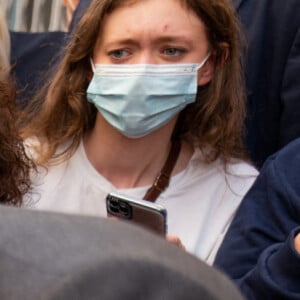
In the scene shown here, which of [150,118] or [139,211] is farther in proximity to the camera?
[150,118]

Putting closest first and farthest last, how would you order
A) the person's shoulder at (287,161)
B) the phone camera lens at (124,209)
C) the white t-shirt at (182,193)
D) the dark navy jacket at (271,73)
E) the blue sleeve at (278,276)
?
the blue sleeve at (278,276) < the phone camera lens at (124,209) < the person's shoulder at (287,161) < the white t-shirt at (182,193) < the dark navy jacket at (271,73)

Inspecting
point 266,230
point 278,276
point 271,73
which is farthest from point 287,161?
point 271,73

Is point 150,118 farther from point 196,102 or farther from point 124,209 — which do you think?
point 124,209

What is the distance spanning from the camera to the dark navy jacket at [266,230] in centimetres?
122

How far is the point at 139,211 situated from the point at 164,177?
21.5 inches

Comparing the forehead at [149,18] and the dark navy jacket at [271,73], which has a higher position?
the forehead at [149,18]

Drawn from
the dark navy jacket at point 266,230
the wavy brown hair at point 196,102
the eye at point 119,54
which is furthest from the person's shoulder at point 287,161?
the eye at point 119,54

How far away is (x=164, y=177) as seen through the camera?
182 centimetres

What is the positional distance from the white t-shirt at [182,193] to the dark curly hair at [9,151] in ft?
1.19

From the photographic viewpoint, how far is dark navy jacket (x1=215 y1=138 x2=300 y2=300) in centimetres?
122

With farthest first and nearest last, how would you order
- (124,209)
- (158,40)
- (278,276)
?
1. (158,40)
2. (124,209)
3. (278,276)

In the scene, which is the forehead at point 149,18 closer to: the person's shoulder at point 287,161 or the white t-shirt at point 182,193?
the white t-shirt at point 182,193

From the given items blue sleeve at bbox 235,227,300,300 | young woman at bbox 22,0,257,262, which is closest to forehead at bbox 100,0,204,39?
young woman at bbox 22,0,257,262

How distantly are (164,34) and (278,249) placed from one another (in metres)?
0.74
